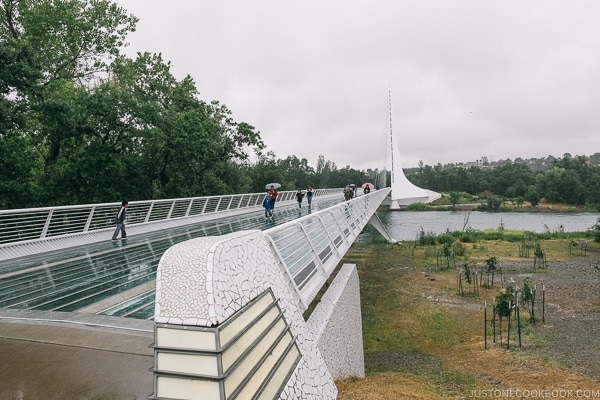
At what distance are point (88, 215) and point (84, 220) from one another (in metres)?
0.17

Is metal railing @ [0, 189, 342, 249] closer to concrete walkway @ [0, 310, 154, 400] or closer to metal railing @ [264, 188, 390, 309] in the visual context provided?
concrete walkway @ [0, 310, 154, 400]

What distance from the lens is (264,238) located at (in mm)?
3752

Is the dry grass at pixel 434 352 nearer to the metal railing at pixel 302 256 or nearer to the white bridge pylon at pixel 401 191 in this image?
the metal railing at pixel 302 256

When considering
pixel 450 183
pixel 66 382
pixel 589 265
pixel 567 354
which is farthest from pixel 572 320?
pixel 450 183

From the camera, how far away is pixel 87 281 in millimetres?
5977

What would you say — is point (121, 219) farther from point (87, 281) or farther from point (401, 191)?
point (401, 191)

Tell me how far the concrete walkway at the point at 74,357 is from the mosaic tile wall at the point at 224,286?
835mm

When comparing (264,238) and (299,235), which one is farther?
(299,235)

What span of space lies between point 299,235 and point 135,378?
3.10 meters

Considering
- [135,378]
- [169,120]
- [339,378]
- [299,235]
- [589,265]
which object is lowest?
[589,265]

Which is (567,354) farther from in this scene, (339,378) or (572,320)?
(339,378)

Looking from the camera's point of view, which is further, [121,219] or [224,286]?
[121,219]

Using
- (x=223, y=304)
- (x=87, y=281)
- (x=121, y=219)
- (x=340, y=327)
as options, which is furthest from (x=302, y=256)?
(x=121, y=219)

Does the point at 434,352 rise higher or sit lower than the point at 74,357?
lower
